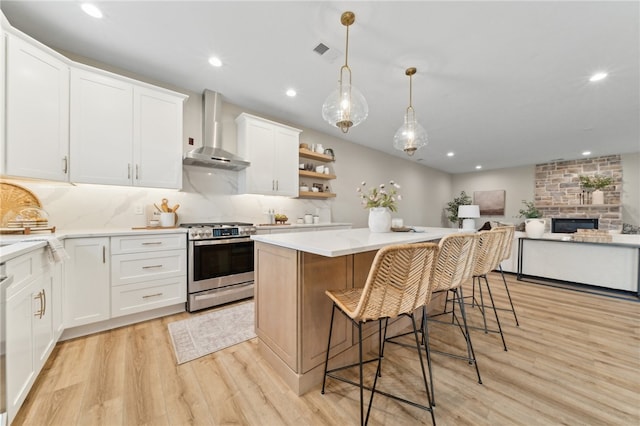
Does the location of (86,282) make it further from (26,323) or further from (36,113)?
(36,113)

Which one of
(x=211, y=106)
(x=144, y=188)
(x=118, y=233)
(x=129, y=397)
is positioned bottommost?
(x=129, y=397)

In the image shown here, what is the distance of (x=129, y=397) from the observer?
1.44 meters

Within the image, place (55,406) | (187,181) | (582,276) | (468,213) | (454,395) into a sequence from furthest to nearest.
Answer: (468,213) → (582,276) → (187,181) → (454,395) → (55,406)

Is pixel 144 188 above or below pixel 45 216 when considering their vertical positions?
above

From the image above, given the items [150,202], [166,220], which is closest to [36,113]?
[150,202]

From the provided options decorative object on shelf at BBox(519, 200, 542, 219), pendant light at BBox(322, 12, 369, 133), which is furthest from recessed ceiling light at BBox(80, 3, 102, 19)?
decorative object on shelf at BBox(519, 200, 542, 219)

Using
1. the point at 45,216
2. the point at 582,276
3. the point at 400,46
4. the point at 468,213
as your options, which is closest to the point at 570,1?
the point at 400,46

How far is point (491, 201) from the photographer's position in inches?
313

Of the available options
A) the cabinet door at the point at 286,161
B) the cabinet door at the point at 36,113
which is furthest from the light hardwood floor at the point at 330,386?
the cabinet door at the point at 286,161

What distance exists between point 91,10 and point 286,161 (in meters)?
2.42

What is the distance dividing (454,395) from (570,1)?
2882mm

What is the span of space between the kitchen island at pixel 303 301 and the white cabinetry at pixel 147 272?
51.7 inches

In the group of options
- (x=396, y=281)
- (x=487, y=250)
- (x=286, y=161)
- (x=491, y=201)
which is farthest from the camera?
(x=491, y=201)

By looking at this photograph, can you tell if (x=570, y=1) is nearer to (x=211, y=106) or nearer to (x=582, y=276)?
(x=211, y=106)
